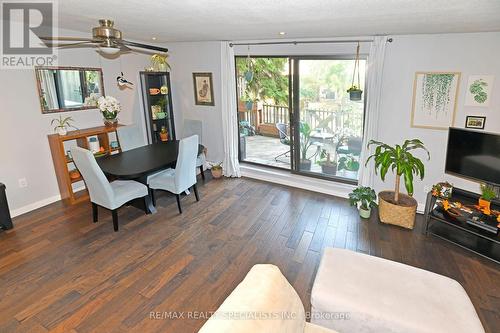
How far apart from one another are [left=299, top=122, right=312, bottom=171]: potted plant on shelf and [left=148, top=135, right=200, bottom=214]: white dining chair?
177cm

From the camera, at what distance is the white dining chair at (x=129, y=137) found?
450cm

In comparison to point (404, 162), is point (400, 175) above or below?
below

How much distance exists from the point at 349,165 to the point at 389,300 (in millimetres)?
2958

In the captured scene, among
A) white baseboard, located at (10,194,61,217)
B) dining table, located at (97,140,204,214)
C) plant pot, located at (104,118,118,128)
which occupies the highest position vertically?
plant pot, located at (104,118,118,128)

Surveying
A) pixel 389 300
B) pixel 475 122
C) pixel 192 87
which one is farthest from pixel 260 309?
pixel 192 87

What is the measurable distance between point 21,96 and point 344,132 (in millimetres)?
4448

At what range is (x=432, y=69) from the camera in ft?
11.3

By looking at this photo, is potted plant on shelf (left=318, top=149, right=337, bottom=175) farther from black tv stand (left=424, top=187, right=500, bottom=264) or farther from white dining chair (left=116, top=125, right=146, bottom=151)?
white dining chair (left=116, top=125, right=146, bottom=151)

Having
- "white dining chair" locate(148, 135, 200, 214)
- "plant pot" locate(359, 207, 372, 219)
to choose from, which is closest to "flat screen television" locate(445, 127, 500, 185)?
"plant pot" locate(359, 207, 372, 219)

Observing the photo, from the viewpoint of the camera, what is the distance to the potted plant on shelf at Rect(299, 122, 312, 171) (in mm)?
4691

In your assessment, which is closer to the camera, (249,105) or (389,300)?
(389,300)

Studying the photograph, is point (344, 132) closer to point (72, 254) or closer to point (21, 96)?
point (72, 254)

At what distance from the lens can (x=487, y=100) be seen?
3221 millimetres

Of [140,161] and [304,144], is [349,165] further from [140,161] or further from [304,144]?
[140,161]
